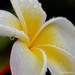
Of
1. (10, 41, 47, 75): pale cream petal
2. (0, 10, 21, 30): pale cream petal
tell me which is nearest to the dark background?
(0, 10, 21, 30): pale cream petal

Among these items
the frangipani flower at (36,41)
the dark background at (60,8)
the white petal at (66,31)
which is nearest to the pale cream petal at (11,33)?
the frangipani flower at (36,41)

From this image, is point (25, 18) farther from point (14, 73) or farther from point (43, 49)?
point (14, 73)

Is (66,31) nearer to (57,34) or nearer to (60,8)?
(57,34)

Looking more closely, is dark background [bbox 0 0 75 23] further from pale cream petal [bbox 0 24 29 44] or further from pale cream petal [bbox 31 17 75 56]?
pale cream petal [bbox 0 24 29 44]

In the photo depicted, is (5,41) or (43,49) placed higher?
(43,49)

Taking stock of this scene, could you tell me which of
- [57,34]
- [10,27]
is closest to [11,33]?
[10,27]

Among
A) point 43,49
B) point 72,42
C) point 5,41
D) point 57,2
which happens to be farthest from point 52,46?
point 57,2
